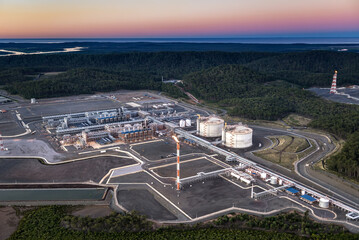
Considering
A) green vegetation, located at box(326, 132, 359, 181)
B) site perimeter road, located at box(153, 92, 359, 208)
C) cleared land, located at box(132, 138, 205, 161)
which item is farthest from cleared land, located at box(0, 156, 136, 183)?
green vegetation, located at box(326, 132, 359, 181)

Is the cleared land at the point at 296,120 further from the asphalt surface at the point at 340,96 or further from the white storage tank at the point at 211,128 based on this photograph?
the asphalt surface at the point at 340,96

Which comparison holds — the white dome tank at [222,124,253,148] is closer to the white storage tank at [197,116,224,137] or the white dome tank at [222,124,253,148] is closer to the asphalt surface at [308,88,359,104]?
the white storage tank at [197,116,224,137]

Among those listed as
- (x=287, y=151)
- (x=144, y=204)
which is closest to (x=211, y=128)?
(x=287, y=151)

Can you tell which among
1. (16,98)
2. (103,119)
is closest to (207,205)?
(103,119)

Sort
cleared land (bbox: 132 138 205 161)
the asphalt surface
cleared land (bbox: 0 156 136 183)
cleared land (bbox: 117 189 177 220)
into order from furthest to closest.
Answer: the asphalt surface → cleared land (bbox: 132 138 205 161) → cleared land (bbox: 0 156 136 183) → cleared land (bbox: 117 189 177 220)

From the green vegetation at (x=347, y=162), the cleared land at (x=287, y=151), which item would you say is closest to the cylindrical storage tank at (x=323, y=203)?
the green vegetation at (x=347, y=162)

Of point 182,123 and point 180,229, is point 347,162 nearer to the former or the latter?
point 180,229

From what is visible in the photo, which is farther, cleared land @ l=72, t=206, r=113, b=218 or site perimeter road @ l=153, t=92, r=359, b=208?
site perimeter road @ l=153, t=92, r=359, b=208
